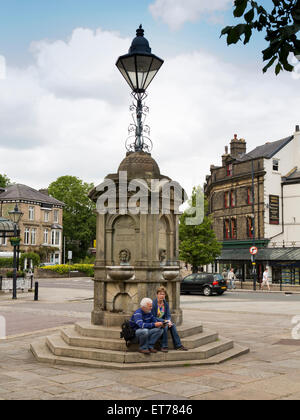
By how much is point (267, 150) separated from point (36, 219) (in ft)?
113

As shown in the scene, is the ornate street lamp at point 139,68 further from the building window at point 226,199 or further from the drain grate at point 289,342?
the building window at point 226,199

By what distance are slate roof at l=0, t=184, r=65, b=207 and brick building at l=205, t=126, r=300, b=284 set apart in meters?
29.4

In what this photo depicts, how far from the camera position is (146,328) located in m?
7.56

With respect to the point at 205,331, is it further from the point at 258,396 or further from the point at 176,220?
the point at 258,396

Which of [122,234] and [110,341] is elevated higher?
[122,234]

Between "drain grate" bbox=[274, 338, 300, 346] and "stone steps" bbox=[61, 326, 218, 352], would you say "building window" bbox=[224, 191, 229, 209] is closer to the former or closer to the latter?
"drain grate" bbox=[274, 338, 300, 346]

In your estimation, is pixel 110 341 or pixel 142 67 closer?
pixel 110 341

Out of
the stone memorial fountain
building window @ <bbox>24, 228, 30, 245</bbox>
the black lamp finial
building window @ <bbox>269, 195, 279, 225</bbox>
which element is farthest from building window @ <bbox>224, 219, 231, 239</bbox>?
the black lamp finial

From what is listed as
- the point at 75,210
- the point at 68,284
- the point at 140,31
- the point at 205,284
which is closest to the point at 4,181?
the point at 75,210

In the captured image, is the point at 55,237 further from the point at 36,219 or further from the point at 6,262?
the point at 6,262

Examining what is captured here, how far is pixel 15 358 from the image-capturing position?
834 cm

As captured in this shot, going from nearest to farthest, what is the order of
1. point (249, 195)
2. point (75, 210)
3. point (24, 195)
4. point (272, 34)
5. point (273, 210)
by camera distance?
point (272, 34) < point (273, 210) < point (249, 195) < point (24, 195) < point (75, 210)

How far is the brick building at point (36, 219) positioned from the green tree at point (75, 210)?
208 inches

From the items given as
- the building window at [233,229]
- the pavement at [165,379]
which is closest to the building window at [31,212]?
the building window at [233,229]
